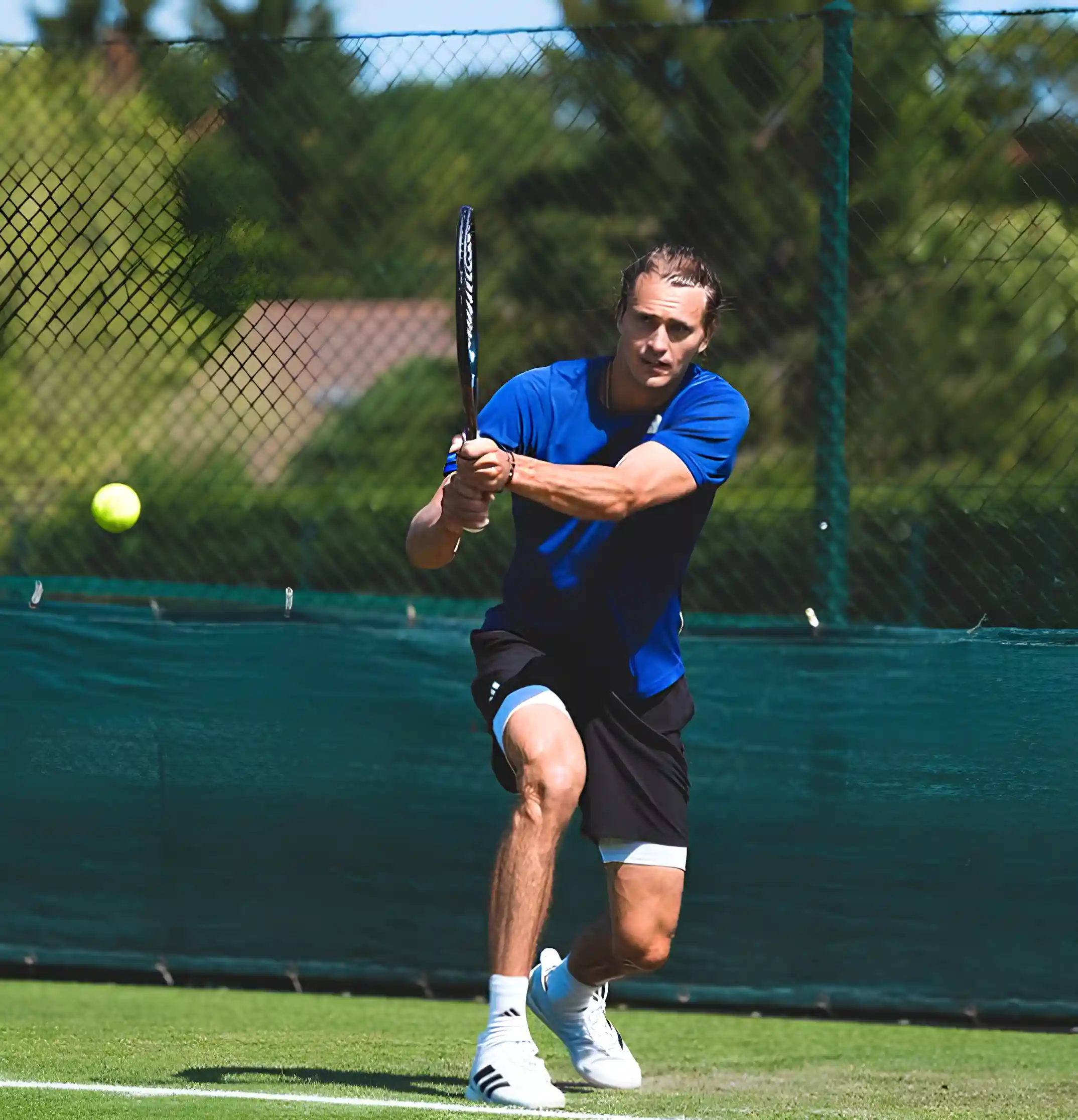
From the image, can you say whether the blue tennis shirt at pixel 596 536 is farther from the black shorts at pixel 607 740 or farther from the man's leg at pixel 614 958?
the man's leg at pixel 614 958

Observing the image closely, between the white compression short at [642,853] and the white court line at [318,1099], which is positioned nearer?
the white court line at [318,1099]

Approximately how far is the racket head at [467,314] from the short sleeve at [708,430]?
0.39 meters

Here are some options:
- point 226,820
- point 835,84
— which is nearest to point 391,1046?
point 226,820

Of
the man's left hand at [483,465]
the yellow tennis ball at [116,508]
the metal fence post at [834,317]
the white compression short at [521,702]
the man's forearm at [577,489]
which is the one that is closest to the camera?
the man's left hand at [483,465]

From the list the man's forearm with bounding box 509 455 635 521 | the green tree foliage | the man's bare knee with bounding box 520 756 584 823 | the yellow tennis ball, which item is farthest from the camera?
the green tree foliage

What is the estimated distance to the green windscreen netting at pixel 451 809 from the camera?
4.80m

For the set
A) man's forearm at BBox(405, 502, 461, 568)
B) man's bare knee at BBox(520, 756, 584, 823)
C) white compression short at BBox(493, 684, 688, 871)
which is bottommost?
white compression short at BBox(493, 684, 688, 871)

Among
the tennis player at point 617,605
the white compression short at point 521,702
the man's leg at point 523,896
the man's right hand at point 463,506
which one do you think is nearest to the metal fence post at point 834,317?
the tennis player at point 617,605

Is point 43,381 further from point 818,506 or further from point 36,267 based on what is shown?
point 818,506

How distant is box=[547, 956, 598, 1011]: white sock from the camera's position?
3924 mm

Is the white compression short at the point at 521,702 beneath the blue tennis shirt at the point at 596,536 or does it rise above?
beneath

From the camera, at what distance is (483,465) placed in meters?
3.30

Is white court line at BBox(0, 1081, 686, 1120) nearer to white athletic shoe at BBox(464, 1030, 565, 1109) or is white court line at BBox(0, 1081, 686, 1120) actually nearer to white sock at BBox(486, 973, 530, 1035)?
white athletic shoe at BBox(464, 1030, 565, 1109)

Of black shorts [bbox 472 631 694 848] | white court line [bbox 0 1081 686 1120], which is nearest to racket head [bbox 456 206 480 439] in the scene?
black shorts [bbox 472 631 694 848]
